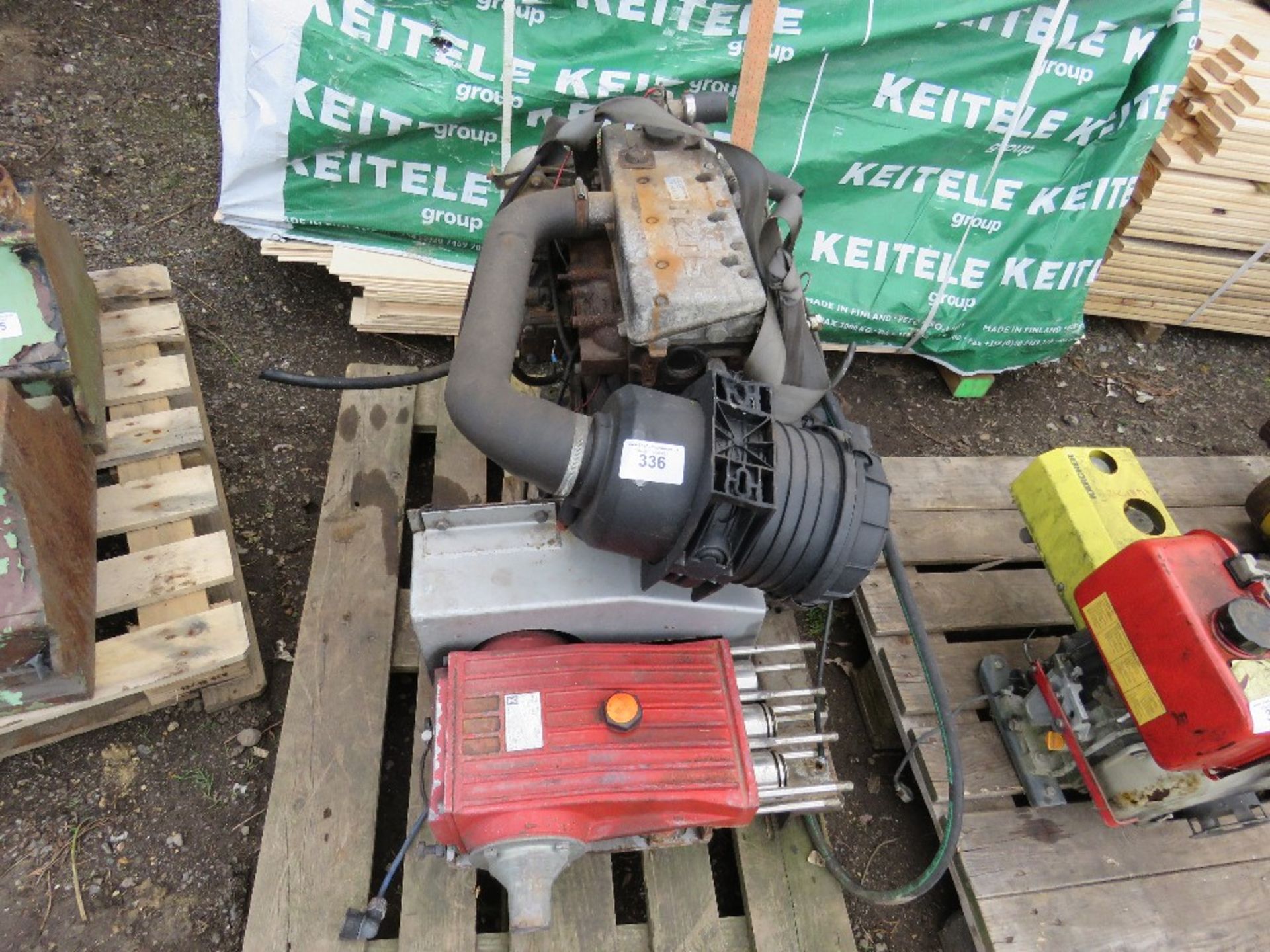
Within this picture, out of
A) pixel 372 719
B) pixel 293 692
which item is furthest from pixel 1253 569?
pixel 293 692

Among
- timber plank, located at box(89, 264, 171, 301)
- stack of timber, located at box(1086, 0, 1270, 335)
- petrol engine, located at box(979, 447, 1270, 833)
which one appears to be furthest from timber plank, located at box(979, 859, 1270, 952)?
timber plank, located at box(89, 264, 171, 301)

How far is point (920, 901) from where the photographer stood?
2.06 m

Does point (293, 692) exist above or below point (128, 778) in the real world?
above

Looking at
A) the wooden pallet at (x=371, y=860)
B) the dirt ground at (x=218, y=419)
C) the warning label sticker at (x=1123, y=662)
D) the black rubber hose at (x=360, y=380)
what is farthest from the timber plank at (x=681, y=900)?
the black rubber hose at (x=360, y=380)

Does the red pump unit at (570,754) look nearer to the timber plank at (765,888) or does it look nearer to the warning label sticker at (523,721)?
the warning label sticker at (523,721)

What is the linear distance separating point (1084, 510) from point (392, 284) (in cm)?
223

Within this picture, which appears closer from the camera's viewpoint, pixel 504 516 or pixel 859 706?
pixel 504 516

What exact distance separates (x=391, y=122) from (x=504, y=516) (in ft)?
5.34

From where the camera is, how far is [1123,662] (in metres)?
1.63

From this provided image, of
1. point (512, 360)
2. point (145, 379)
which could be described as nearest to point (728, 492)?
point (512, 360)

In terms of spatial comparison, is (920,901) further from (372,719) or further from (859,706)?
(372,719)

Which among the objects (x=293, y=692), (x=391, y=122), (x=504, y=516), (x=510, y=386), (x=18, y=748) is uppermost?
(x=510, y=386)

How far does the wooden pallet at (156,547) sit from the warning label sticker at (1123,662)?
1.91 metres

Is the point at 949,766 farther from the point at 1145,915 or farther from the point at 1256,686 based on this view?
the point at 1145,915
